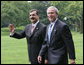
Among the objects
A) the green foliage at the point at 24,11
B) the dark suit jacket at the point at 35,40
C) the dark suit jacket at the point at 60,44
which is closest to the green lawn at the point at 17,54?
the dark suit jacket at the point at 35,40

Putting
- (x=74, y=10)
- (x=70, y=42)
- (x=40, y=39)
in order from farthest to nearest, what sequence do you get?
1. (x=74, y=10)
2. (x=40, y=39)
3. (x=70, y=42)

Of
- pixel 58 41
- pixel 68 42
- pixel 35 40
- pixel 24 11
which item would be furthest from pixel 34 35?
pixel 24 11

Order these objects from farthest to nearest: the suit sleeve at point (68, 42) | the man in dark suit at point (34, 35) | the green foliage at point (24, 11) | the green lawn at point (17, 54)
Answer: the green foliage at point (24, 11) < the green lawn at point (17, 54) < the man in dark suit at point (34, 35) < the suit sleeve at point (68, 42)

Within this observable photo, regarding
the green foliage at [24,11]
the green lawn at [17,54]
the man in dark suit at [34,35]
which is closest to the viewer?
the man in dark suit at [34,35]

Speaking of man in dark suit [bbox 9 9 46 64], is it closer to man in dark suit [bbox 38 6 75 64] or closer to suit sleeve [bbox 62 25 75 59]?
man in dark suit [bbox 38 6 75 64]

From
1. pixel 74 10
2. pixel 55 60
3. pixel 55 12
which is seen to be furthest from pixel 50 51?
pixel 74 10

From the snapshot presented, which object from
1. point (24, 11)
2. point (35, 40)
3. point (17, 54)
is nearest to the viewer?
point (35, 40)

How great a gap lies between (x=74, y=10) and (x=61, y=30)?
157ft

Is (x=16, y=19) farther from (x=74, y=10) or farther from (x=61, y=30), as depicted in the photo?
(x=61, y=30)

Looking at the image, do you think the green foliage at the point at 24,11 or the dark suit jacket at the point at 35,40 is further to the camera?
the green foliage at the point at 24,11

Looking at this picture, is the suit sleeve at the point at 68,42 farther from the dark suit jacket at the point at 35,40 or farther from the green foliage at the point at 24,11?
the green foliage at the point at 24,11

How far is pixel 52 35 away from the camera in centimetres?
491

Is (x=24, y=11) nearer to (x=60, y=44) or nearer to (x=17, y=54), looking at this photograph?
(x=17, y=54)

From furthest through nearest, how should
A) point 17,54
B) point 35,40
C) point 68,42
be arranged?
point 17,54, point 35,40, point 68,42
